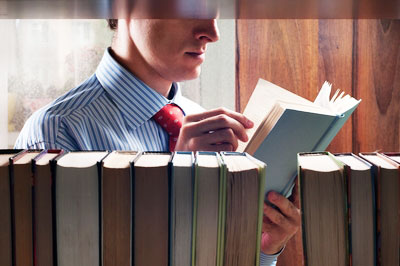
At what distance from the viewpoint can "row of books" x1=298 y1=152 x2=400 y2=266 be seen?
50 centimetres

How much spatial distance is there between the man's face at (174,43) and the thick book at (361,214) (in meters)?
0.69

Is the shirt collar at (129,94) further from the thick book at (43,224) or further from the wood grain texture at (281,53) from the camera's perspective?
the thick book at (43,224)

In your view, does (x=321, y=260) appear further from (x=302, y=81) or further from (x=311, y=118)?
(x=302, y=81)

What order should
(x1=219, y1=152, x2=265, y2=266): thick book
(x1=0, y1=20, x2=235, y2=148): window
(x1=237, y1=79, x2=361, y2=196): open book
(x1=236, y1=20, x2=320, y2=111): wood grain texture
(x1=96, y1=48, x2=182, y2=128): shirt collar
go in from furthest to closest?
(x1=0, y1=20, x2=235, y2=148): window < (x1=236, y1=20, x2=320, y2=111): wood grain texture < (x1=96, y1=48, x2=182, y2=128): shirt collar < (x1=237, y1=79, x2=361, y2=196): open book < (x1=219, y1=152, x2=265, y2=266): thick book

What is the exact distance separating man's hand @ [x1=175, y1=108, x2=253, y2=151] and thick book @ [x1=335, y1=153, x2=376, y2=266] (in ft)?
1.37

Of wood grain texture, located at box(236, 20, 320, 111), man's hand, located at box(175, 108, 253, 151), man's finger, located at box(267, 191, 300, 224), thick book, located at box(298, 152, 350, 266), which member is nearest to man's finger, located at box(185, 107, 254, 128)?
man's hand, located at box(175, 108, 253, 151)

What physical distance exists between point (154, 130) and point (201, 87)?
36.1 inches

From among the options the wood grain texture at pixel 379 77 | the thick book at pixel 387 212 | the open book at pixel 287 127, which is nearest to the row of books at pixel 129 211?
the thick book at pixel 387 212

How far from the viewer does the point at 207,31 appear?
1.13m

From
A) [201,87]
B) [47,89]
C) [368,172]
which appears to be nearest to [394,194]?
[368,172]

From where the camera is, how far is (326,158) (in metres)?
0.54

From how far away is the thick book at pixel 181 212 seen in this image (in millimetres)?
496

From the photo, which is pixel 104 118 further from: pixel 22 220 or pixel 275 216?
pixel 22 220

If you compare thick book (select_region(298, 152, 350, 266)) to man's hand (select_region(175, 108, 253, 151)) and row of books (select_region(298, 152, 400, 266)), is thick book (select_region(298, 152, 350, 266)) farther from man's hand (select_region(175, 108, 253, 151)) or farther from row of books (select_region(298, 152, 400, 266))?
man's hand (select_region(175, 108, 253, 151))
